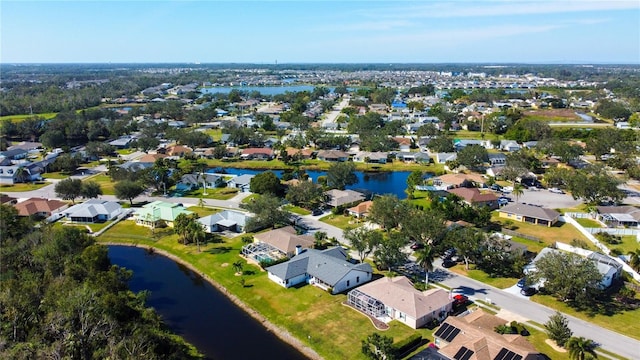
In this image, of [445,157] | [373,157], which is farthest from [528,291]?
[373,157]

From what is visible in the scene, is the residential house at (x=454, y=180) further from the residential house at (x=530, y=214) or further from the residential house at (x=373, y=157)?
the residential house at (x=373, y=157)

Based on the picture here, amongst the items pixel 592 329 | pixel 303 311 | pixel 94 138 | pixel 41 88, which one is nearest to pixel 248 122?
pixel 94 138

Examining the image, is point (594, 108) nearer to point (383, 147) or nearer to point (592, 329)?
point (383, 147)

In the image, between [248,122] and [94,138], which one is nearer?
[94,138]

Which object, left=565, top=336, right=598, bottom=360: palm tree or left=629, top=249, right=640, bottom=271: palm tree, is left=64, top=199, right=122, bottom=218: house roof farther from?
left=629, top=249, right=640, bottom=271: palm tree

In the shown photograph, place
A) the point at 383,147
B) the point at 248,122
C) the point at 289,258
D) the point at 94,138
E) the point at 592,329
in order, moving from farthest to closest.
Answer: the point at 248,122 → the point at 94,138 → the point at 383,147 → the point at 289,258 → the point at 592,329

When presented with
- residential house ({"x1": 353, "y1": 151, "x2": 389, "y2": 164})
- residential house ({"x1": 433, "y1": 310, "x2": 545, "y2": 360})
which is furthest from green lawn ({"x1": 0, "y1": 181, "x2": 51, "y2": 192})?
residential house ({"x1": 433, "y1": 310, "x2": 545, "y2": 360})
